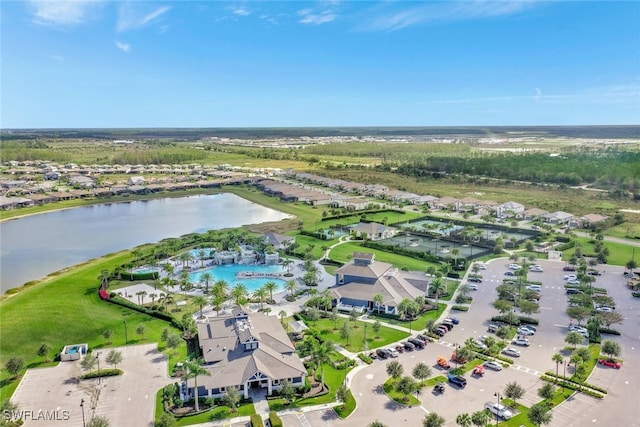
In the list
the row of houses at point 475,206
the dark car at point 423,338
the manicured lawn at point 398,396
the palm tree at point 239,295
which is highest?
the row of houses at point 475,206

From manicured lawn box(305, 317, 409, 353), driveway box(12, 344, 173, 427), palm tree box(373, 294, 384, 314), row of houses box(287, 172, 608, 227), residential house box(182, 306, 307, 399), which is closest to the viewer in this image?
driveway box(12, 344, 173, 427)

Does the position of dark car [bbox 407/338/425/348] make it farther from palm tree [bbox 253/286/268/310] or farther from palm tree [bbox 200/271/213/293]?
palm tree [bbox 200/271/213/293]

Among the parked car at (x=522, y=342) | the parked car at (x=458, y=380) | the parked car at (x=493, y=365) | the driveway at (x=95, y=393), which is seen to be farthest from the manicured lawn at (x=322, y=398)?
the parked car at (x=522, y=342)

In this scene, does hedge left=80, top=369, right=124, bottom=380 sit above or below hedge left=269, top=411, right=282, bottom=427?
below

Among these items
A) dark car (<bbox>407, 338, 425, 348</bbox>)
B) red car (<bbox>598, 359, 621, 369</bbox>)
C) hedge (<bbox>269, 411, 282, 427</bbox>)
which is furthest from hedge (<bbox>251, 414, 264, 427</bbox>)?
red car (<bbox>598, 359, 621, 369</bbox>)

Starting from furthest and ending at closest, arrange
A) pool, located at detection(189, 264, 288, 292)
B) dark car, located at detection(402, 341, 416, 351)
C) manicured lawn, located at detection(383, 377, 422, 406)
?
pool, located at detection(189, 264, 288, 292)
dark car, located at detection(402, 341, 416, 351)
manicured lawn, located at detection(383, 377, 422, 406)

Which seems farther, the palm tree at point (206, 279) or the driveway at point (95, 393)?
the palm tree at point (206, 279)

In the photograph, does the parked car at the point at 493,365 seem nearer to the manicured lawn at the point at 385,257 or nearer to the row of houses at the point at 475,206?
the manicured lawn at the point at 385,257
